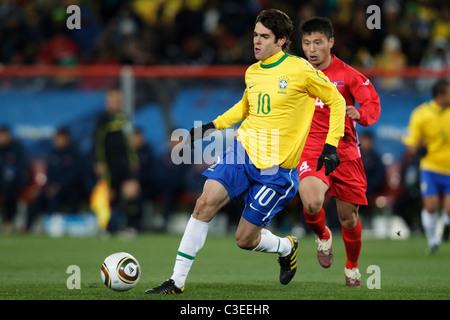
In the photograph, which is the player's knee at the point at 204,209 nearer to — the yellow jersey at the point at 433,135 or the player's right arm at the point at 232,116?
the player's right arm at the point at 232,116

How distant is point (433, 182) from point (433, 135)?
75 centimetres

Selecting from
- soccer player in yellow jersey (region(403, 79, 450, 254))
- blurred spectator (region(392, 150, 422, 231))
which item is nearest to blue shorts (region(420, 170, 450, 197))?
soccer player in yellow jersey (region(403, 79, 450, 254))

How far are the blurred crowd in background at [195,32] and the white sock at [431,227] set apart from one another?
455cm

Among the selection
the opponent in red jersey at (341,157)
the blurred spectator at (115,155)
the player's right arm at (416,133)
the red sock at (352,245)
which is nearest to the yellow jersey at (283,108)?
the opponent in red jersey at (341,157)

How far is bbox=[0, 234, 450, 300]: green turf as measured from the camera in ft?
24.0

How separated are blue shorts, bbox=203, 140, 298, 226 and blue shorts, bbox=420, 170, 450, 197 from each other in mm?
5610

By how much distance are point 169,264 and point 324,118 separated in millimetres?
3396

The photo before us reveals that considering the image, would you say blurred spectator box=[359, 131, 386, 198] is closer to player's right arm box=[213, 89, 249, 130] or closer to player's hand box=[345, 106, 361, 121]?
player's hand box=[345, 106, 361, 121]

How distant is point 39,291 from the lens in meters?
7.45

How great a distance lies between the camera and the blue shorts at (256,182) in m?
7.35

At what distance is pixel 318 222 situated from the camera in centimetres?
826

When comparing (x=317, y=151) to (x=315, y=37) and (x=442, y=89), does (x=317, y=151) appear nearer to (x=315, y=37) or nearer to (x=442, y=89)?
(x=315, y=37)

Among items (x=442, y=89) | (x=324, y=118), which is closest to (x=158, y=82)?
(x=442, y=89)

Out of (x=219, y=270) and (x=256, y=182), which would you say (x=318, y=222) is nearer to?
(x=256, y=182)
